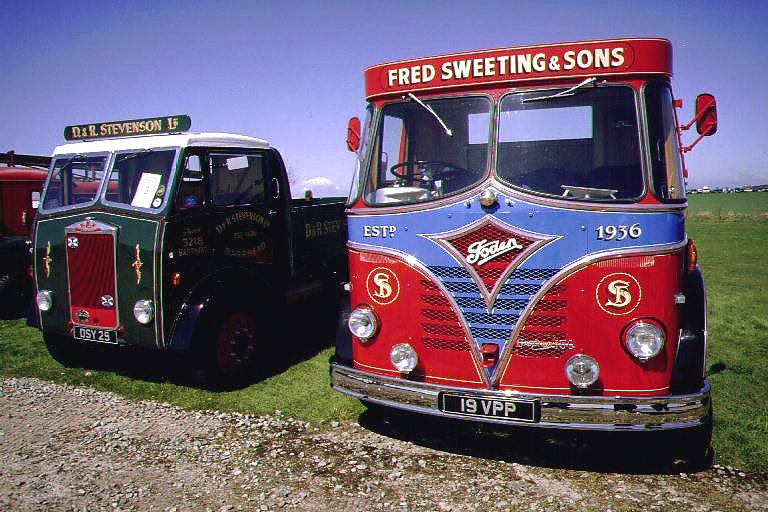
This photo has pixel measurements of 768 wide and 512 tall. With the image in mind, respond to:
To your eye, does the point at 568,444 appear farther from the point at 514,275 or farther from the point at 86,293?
the point at 86,293

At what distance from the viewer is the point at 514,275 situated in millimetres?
4055

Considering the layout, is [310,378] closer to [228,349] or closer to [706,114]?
[228,349]

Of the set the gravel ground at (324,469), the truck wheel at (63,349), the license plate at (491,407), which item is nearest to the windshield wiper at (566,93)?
the license plate at (491,407)

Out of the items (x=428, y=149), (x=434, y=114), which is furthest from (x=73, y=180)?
(x=434, y=114)

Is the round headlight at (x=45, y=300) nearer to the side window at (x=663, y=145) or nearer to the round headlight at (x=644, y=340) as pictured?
the round headlight at (x=644, y=340)

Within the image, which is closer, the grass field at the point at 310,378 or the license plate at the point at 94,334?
the grass field at the point at 310,378

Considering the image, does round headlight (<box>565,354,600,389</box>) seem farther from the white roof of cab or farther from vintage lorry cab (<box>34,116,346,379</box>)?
the white roof of cab

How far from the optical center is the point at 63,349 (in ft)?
23.3

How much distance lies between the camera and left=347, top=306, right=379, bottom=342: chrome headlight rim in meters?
4.53

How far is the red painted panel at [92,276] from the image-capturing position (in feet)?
19.6

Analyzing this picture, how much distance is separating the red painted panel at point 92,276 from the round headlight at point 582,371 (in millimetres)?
4451

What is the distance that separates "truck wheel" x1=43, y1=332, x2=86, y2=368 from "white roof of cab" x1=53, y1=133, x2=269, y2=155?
216cm

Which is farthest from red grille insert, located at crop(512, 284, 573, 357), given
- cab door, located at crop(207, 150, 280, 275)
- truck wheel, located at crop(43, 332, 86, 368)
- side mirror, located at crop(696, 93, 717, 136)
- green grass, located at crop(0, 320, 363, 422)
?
truck wheel, located at crop(43, 332, 86, 368)

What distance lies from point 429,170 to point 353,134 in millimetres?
982
